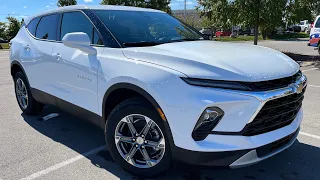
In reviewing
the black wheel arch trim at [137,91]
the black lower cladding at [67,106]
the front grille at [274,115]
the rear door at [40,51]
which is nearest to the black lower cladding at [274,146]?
the front grille at [274,115]

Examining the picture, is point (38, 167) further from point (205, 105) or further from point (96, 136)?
point (205, 105)

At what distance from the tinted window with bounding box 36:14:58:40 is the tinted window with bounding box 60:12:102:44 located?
9.7 inches

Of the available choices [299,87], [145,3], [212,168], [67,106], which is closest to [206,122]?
[212,168]

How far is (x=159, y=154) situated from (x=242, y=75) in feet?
3.60

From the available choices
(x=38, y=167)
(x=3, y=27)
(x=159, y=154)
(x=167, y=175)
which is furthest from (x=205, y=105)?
(x=3, y=27)

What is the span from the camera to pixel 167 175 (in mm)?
3213

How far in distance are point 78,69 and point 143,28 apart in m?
0.91

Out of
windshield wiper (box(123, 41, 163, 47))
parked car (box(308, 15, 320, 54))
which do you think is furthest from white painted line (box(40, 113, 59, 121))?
parked car (box(308, 15, 320, 54))

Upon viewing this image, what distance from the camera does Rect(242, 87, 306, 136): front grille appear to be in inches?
101

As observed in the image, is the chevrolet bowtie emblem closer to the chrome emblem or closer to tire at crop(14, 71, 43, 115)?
the chrome emblem

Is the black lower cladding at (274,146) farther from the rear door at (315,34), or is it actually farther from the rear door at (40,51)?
the rear door at (315,34)

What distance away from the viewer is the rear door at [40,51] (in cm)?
430

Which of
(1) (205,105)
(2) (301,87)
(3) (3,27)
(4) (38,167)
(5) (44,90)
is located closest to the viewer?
(1) (205,105)

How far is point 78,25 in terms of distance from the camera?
3908 mm
